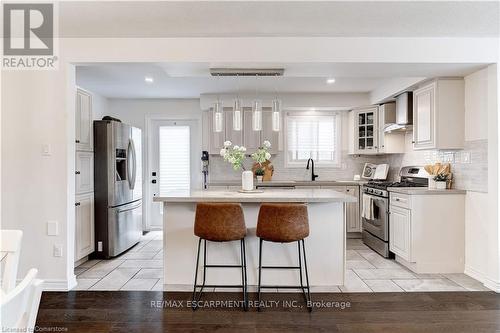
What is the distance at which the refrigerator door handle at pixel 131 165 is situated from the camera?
15.5 ft

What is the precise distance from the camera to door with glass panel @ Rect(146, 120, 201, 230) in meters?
6.04

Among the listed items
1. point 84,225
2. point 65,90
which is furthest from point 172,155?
point 65,90

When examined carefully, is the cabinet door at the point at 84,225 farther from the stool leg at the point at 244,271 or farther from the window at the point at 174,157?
the stool leg at the point at 244,271

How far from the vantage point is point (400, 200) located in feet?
12.9

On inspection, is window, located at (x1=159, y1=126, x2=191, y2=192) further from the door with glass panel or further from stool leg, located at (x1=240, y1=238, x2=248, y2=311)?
stool leg, located at (x1=240, y1=238, x2=248, y2=311)

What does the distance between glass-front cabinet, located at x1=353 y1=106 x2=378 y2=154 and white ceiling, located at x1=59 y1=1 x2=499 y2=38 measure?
93.1 inches

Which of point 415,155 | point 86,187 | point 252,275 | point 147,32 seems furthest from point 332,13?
point 86,187

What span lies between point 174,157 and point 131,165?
1.34m

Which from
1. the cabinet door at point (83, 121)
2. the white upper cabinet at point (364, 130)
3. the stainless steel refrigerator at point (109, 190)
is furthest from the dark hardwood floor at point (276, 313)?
the white upper cabinet at point (364, 130)

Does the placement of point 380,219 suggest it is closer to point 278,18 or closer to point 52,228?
point 278,18

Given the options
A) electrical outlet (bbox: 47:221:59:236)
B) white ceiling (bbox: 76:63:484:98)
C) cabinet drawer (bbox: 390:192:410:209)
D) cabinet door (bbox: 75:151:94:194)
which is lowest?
electrical outlet (bbox: 47:221:59:236)

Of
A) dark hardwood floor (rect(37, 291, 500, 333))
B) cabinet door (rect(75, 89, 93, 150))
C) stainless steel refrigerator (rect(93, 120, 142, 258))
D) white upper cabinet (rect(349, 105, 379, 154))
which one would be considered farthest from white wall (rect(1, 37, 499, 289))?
white upper cabinet (rect(349, 105, 379, 154))

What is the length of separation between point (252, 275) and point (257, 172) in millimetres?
2473

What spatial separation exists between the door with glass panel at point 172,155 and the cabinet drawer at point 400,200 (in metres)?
3.39
